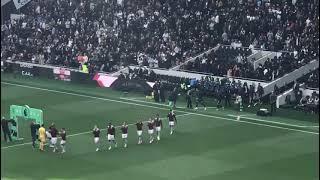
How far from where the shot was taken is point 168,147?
22.6 m

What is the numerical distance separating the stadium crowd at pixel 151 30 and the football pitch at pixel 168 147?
136 inches

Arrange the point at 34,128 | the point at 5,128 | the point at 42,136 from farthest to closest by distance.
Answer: the point at 5,128, the point at 34,128, the point at 42,136

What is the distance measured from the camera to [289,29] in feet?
98.2

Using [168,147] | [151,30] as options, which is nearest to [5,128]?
[168,147]

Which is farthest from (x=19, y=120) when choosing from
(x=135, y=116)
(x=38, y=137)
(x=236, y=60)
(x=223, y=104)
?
(x=236, y=60)

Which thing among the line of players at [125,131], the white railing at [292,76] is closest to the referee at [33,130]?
the line of players at [125,131]

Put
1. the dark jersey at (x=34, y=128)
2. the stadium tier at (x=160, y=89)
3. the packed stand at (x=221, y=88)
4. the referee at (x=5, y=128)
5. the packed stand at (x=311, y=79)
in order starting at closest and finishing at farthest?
the stadium tier at (x=160, y=89) < the dark jersey at (x=34, y=128) < the referee at (x=5, y=128) < the packed stand at (x=311, y=79) < the packed stand at (x=221, y=88)

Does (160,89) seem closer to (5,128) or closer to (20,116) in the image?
(20,116)

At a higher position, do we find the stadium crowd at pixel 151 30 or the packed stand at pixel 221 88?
the stadium crowd at pixel 151 30

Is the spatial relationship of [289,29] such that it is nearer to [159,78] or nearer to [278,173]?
[159,78]

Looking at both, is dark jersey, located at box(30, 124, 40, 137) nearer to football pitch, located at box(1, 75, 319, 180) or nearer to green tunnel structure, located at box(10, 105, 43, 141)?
green tunnel structure, located at box(10, 105, 43, 141)

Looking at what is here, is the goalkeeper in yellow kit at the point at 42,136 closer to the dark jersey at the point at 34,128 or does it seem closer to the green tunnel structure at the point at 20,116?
the dark jersey at the point at 34,128

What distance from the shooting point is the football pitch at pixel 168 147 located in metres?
19.5

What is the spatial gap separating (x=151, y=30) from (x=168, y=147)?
37.2 feet
